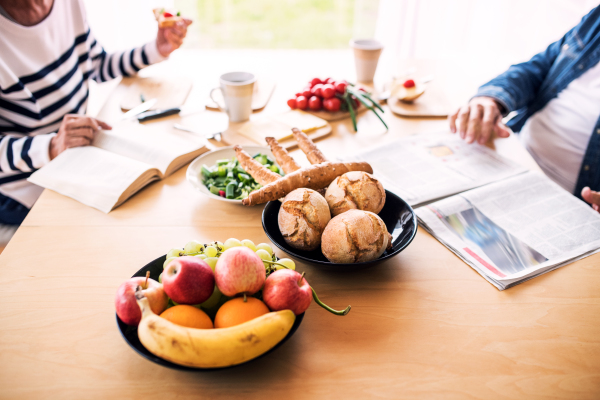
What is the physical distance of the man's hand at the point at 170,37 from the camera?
1513mm

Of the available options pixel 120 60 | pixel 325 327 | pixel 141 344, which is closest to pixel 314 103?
pixel 120 60

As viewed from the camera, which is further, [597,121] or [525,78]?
[525,78]

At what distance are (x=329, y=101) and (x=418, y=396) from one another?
1021 mm

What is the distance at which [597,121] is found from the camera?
1.25 meters

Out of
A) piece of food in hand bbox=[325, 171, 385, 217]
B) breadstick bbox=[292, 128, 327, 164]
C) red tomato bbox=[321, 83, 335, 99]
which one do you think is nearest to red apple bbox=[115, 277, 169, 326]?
piece of food in hand bbox=[325, 171, 385, 217]

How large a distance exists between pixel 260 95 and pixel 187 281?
112 centimetres

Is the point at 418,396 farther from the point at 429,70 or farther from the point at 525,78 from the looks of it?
the point at 429,70

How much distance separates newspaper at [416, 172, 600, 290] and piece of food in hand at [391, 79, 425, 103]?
52 cm

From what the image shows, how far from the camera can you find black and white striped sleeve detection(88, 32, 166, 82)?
1530 millimetres

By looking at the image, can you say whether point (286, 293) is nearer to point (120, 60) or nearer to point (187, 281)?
point (187, 281)

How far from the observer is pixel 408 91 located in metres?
1.43

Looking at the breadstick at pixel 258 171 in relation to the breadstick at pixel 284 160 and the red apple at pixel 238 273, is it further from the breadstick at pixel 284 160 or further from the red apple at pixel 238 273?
the red apple at pixel 238 273

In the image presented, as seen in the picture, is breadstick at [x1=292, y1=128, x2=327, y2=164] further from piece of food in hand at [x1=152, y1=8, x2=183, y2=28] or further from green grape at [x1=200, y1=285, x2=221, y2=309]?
piece of food in hand at [x1=152, y1=8, x2=183, y2=28]

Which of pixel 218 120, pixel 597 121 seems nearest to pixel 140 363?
pixel 218 120
